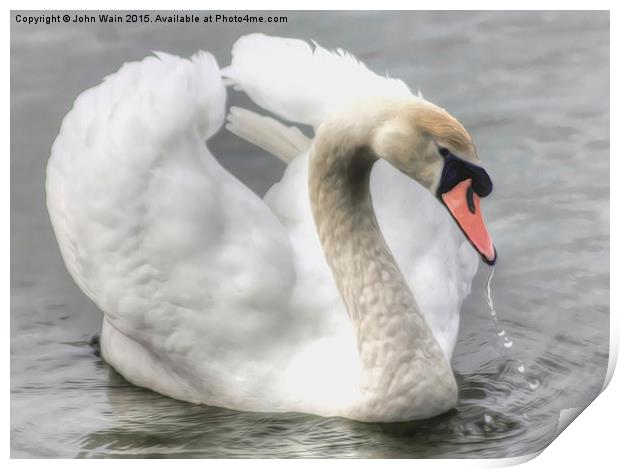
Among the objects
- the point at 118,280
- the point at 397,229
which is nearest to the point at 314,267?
the point at 397,229

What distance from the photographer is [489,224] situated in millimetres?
2410

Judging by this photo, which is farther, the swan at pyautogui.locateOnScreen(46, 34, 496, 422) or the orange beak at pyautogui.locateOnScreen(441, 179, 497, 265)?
the swan at pyautogui.locateOnScreen(46, 34, 496, 422)

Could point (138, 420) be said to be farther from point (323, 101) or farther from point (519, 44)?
point (519, 44)

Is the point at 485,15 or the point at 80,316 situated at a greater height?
the point at 485,15

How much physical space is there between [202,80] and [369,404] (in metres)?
0.58

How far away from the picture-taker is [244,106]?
239cm

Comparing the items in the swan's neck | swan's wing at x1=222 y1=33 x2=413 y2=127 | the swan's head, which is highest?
swan's wing at x1=222 y1=33 x2=413 y2=127

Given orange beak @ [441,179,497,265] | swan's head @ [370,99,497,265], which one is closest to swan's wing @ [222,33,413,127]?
swan's head @ [370,99,497,265]

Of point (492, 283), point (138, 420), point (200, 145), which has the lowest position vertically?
point (138, 420)

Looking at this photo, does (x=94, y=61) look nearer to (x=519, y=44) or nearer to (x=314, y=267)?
(x=314, y=267)

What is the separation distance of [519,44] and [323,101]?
0.33 metres

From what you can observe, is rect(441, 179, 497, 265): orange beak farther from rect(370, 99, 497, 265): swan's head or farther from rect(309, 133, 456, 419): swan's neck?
rect(309, 133, 456, 419): swan's neck

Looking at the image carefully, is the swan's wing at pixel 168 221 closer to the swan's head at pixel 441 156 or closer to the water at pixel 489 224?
the water at pixel 489 224

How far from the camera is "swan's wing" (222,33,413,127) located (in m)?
2.37
